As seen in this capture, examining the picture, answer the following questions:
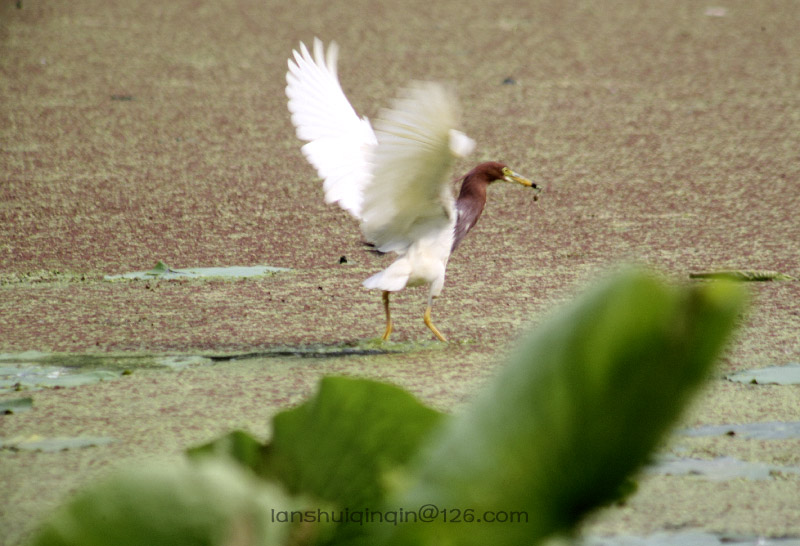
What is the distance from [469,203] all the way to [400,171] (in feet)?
1.28

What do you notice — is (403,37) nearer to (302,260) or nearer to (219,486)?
(302,260)

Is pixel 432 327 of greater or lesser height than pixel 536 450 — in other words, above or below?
below

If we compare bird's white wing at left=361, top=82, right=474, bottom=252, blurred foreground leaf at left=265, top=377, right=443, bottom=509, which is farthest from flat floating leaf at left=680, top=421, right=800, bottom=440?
blurred foreground leaf at left=265, top=377, right=443, bottom=509

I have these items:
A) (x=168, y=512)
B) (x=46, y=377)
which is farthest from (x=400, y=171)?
(x=168, y=512)

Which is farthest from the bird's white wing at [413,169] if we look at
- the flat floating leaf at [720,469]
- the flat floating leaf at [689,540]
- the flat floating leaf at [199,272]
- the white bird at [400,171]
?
the flat floating leaf at [689,540]

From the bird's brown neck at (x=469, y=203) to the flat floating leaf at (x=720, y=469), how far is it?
956 mm

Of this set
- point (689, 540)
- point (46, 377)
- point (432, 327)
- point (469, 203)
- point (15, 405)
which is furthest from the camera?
point (469, 203)

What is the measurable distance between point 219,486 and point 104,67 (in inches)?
220

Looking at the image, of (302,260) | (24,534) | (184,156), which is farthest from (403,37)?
(24,534)

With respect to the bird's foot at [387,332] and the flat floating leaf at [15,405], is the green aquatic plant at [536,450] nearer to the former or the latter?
the flat floating leaf at [15,405]

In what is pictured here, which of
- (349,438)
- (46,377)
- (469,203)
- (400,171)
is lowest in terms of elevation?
(46,377)

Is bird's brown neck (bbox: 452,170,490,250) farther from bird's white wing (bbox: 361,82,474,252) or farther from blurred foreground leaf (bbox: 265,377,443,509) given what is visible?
blurred foreground leaf (bbox: 265,377,443,509)

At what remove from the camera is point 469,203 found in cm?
265

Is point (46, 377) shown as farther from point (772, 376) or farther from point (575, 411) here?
point (575, 411)
